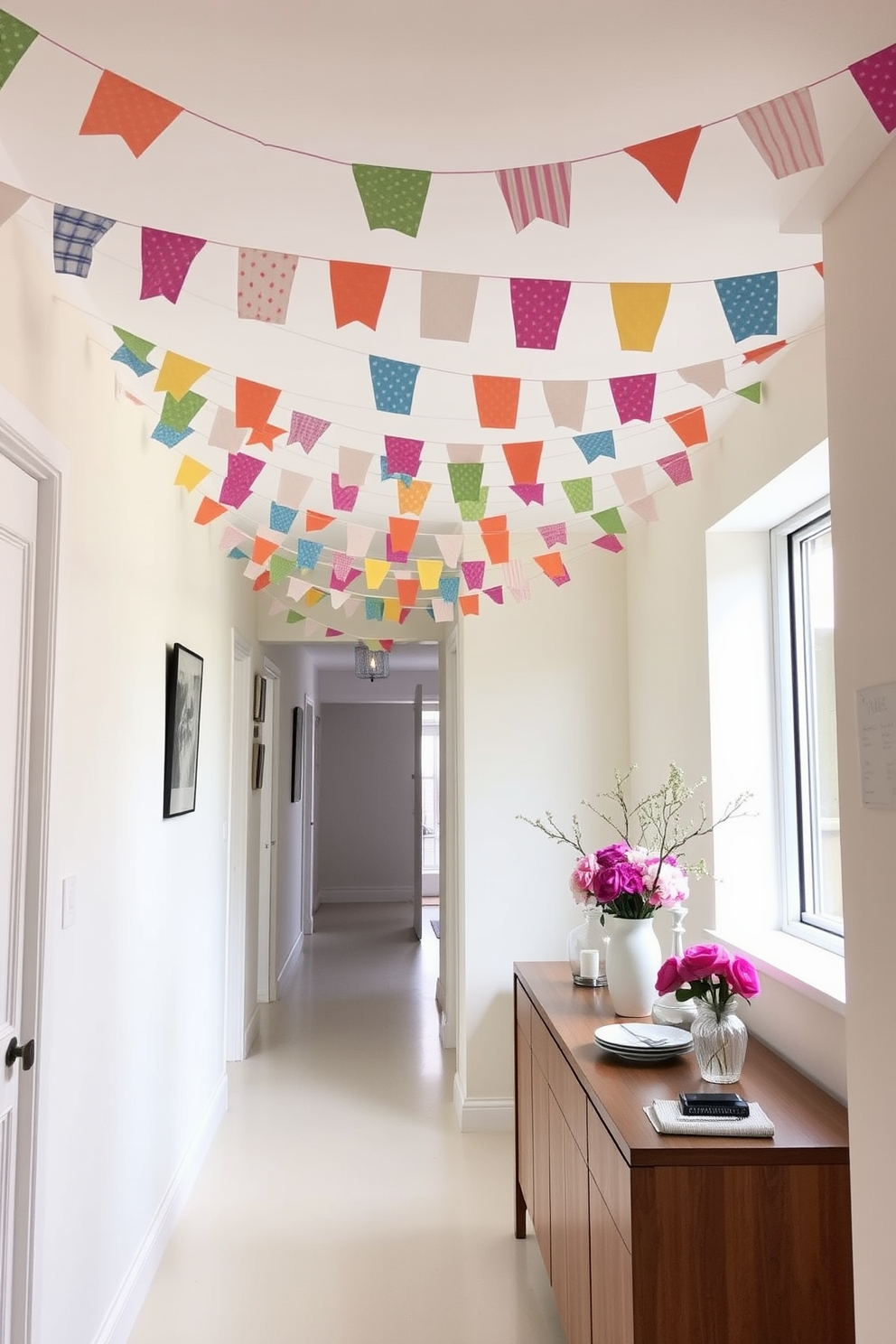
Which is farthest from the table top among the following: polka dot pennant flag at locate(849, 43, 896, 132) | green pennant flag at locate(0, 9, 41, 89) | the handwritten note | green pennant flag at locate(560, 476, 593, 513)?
green pennant flag at locate(0, 9, 41, 89)

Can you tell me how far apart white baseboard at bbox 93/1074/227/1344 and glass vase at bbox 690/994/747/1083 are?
1500 mm

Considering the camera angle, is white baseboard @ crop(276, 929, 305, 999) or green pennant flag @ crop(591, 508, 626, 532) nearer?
green pennant flag @ crop(591, 508, 626, 532)

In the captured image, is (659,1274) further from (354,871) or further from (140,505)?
(354,871)

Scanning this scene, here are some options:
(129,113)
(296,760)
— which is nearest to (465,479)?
(129,113)

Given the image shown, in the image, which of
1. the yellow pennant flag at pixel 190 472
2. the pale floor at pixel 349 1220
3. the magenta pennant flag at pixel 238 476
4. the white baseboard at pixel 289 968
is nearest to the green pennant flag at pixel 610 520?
the magenta pennant flag at pixel 238 476

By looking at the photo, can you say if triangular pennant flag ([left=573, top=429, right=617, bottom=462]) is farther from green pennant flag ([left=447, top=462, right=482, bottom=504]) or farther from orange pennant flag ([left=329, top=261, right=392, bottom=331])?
orange pennant flag ([left=329, top=261, right=392, bottom=331])

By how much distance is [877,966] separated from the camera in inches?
55.3

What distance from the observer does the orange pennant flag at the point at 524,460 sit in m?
2.52

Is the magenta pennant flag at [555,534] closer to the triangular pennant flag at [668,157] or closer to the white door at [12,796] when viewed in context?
the white door at [12,796]

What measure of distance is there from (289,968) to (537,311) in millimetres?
6032

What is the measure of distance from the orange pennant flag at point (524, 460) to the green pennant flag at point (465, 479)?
0.08 m

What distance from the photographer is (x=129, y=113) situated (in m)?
1.26

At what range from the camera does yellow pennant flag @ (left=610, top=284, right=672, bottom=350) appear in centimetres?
173

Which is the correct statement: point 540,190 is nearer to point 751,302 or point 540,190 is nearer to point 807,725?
point 751,302
